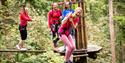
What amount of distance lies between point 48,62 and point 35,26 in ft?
13.1

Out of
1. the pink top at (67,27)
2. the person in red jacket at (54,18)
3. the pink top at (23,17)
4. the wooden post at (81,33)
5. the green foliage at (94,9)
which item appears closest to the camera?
the pink top at (67,27)

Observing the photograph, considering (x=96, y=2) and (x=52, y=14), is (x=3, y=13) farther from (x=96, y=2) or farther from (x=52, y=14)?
(x=96, y=2)

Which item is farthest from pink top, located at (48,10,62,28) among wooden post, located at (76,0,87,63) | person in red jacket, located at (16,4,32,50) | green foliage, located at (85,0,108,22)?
green foliage, located at (85,0,108,22)

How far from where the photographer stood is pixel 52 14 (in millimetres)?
8719

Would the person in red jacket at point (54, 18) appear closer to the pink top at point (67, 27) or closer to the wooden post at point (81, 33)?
the wooden post at point (81, 33)

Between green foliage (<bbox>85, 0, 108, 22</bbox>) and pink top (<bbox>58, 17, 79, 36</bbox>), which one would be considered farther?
green foliage (<bbox>85, 0, 108, 22</bbox>)

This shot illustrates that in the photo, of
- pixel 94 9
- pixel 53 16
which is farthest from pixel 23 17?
pixel 94 9

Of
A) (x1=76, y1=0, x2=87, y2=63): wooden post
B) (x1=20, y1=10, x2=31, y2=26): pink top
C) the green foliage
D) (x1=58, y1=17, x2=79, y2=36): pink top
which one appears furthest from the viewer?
the green foliage

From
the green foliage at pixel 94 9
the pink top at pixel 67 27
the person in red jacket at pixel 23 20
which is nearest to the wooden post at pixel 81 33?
the person in red jacket at pixel 23 20

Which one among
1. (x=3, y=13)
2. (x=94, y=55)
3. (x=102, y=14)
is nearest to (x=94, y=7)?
(x=102, y=14)

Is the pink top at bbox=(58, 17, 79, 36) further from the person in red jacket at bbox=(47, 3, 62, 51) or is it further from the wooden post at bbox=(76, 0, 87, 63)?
the wooden post at bbox=(76, 0, 87, 63)

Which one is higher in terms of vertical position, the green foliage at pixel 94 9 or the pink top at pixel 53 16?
the pink top at pixel 53 16

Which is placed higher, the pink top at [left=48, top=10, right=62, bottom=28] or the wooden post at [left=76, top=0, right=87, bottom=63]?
the pink top at [left=48, top=10, right=62, bottom=28]

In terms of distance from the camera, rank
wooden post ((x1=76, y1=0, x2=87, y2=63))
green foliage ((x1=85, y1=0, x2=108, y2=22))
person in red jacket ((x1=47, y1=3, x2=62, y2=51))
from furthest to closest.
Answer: green foliage ((x1=85, y1=0, x2=108, y2=22))
wooden post ((x1=76, y1=0, x2=87, y2=63))
person in red jacket ((x1=47, y1=3, x2=62, y2=51))
